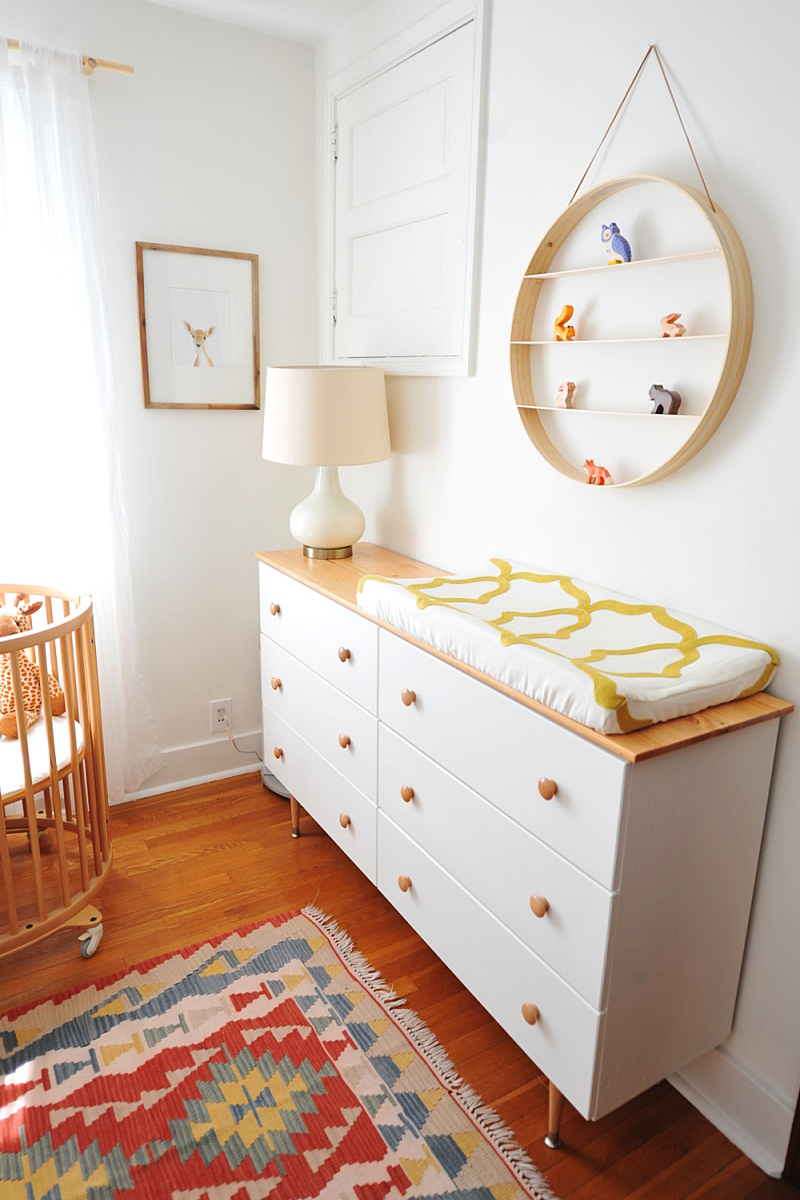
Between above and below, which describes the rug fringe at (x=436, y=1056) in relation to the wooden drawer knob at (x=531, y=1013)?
below

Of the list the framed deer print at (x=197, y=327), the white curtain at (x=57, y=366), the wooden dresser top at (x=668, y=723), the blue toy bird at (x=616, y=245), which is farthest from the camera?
the framed deer print at (x=197, y=327)

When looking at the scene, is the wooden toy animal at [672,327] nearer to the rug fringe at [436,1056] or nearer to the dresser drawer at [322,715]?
the dresser drawer at [322,715]

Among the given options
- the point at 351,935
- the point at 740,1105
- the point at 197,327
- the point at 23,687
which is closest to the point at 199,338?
the point at 197,327

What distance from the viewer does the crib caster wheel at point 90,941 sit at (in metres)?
2.05

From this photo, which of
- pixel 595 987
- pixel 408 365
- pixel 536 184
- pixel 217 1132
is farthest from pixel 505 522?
pixel 217 1132

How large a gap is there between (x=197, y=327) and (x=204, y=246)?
0.25 meters

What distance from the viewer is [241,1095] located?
5.45 ft

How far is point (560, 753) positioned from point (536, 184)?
4.29 ft

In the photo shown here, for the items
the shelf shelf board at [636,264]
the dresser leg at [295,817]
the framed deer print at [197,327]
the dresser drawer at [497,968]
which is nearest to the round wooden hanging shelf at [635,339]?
the shelf shelf board at [636,264]

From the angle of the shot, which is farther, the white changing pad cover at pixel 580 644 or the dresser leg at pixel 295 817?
the dresser leg at pixel 295 817

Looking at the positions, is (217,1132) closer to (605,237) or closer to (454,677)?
(454,677)

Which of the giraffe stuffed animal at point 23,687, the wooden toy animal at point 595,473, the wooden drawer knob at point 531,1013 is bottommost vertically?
the wooden drawer knob at point 531,1013

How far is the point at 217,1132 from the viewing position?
62.2 inches

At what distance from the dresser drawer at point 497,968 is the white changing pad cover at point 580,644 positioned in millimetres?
521
